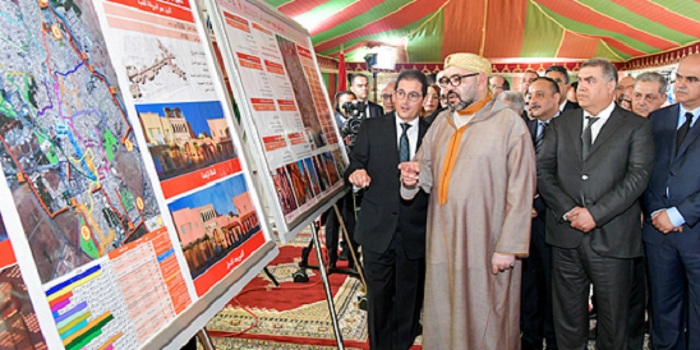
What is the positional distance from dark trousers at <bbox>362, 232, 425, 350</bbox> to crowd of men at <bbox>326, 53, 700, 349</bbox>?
0.03 ft

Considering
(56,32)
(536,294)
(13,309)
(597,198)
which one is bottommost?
(536,294)

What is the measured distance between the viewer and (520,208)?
1910 mm

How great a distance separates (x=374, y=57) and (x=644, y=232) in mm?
6258

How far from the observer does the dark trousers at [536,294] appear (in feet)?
A: 8.23

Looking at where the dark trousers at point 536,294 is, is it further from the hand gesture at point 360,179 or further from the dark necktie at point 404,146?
the hand gesture at point 360,179

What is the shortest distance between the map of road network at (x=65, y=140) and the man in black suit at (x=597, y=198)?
1.86 m

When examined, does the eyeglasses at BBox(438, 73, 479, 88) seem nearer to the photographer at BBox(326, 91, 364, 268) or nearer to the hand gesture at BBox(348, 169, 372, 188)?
the hand gesture at BBox(348, 169, 372, 188)

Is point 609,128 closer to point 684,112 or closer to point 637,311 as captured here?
point 684,112

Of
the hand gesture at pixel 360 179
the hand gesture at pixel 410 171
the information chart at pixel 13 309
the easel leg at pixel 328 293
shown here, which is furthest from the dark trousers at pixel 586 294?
the information chart at pixel 13 309

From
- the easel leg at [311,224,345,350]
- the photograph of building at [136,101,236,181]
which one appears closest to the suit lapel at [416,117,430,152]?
the easel leg at [311,224,345,350]

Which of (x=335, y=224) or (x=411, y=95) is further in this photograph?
(x=335, y=224)

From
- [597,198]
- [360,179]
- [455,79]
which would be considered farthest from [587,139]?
[360,179]

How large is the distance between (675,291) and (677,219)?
0.41 metres

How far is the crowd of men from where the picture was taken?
1965 millimetres
